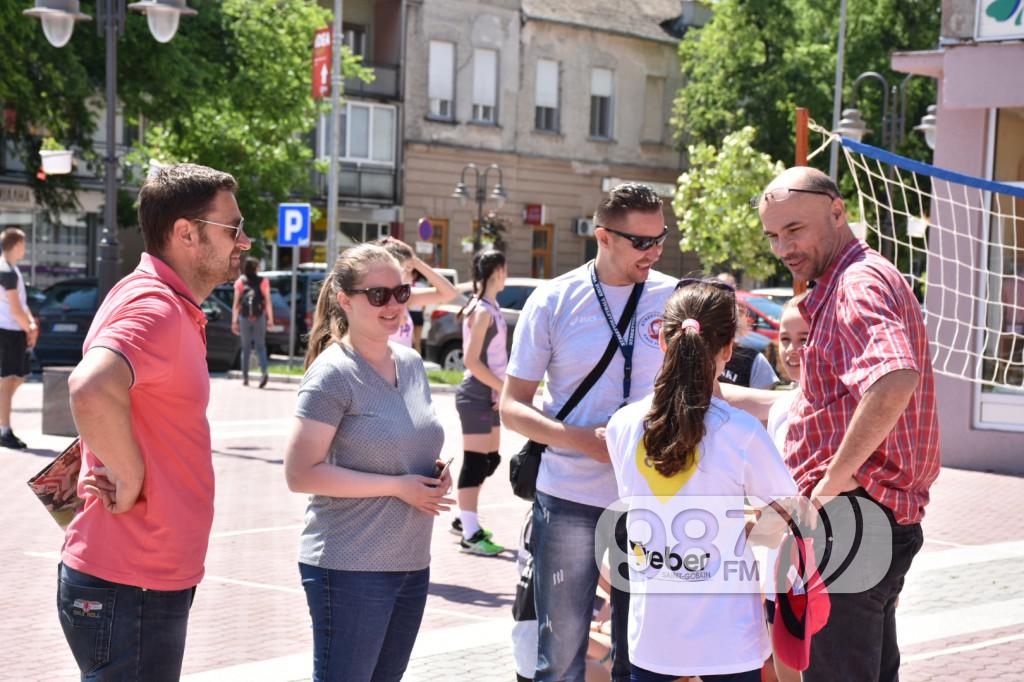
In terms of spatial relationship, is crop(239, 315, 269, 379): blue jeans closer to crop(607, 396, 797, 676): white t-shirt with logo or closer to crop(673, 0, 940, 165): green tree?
crop(607, 396, 797, 676): white t-shirt with logo

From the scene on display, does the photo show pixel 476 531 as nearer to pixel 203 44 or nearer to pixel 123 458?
pixel 123 458

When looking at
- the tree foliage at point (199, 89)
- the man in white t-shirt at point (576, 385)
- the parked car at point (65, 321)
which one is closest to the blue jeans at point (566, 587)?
the man in white t-shirt at point (576, 385)

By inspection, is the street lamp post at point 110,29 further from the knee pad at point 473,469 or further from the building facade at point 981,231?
the knee pad at point 473,469

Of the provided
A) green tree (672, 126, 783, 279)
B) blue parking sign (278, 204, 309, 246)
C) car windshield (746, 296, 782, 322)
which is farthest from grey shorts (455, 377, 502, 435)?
green tree (672, 126, 783, 279)

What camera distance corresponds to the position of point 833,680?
3.80 meters

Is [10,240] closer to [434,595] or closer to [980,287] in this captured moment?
[434,595]

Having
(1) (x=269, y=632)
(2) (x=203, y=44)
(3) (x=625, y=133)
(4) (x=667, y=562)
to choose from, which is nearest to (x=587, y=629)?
(4) (x=667, y=562)

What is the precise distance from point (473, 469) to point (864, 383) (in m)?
5.22

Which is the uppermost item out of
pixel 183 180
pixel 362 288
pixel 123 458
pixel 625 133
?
pixel 625 133

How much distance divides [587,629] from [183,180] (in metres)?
2.05

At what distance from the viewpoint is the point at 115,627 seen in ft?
10.9

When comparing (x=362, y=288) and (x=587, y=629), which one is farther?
(x=587, y=629)

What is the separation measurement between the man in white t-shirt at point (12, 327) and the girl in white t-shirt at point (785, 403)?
8963 millimetres

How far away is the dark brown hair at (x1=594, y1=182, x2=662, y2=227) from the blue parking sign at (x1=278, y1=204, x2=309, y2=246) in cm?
1855
